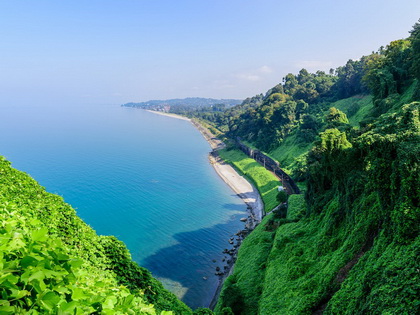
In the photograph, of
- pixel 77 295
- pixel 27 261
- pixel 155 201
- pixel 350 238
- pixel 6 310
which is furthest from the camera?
pixel 155 201

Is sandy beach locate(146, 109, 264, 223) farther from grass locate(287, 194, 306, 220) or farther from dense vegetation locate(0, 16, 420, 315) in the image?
dense vegetation locate(0, 16, 420, 315)

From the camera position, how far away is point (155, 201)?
59.2 meters

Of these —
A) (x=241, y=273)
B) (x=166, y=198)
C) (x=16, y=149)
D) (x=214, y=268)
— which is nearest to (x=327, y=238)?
(x=241, y=273)

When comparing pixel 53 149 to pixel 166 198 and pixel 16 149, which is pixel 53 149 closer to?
pixel 16 149

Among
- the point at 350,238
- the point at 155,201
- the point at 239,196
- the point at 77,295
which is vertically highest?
the point at 77,295

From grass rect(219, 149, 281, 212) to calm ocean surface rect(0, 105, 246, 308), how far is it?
20.1ft

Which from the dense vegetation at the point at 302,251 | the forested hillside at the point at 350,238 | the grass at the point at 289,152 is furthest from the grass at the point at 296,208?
the grass at the point at 289,152

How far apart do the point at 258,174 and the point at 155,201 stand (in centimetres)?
2774

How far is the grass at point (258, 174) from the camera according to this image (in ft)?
178

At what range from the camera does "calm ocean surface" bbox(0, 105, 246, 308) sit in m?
38.0

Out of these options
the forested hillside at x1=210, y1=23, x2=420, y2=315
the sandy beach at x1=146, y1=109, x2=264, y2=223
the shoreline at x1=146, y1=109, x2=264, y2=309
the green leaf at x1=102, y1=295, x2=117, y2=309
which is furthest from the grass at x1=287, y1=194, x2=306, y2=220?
the green leaf at x1=102, y1=295, x2=117, y2=309

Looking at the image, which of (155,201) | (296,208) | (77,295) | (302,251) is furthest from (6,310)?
(155,201)

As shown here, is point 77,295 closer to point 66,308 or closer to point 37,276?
point 66,308

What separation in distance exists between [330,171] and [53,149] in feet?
363
